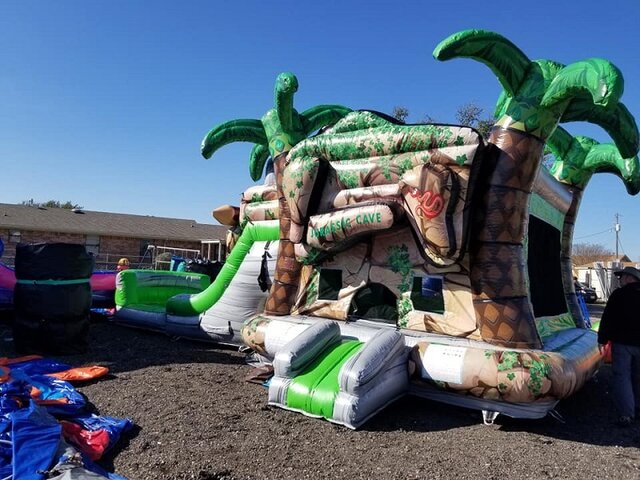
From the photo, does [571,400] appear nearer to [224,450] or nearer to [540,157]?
[540,157]

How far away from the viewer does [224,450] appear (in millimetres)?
3432

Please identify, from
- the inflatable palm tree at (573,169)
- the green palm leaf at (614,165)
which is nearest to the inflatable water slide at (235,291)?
the inflatable palm tree at (573,169)

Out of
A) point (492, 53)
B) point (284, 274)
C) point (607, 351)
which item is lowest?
point (607, 351)

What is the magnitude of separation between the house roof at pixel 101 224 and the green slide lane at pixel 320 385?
67.7 ft

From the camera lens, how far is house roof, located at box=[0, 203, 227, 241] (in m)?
22.1

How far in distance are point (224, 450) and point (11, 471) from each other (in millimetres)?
1210

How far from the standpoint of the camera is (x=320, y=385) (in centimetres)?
423

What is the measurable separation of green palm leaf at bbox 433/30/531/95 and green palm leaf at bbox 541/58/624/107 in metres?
0.31

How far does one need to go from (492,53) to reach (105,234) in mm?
21609

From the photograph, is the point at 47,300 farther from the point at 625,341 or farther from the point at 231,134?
the point at 625,341

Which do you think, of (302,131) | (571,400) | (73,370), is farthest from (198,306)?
(571,400)

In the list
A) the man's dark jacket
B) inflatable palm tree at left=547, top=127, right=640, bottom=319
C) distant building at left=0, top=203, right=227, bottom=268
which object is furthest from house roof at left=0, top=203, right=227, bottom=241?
the man's dark jacket

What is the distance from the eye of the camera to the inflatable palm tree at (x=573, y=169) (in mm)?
6023

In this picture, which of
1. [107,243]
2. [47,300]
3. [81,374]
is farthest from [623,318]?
[107,243]
